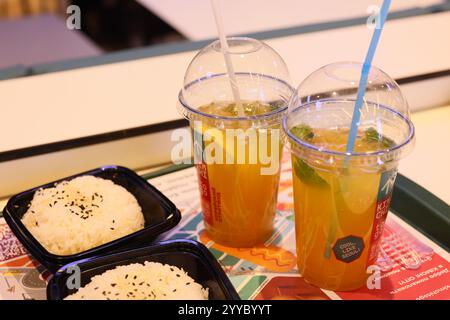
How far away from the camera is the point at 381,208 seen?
1.24 meters

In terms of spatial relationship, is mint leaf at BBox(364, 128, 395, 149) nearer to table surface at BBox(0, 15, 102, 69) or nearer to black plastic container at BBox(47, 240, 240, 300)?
black plastic container at BBox(47, 240, 240, 300)

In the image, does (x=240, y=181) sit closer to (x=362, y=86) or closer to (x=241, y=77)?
(x=241, y=77)

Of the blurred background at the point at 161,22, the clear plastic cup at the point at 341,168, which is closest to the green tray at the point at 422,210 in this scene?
the clear plastic cup at the point at 341,168

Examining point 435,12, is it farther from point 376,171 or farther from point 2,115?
point 2,115

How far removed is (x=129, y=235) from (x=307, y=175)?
47 centimetres

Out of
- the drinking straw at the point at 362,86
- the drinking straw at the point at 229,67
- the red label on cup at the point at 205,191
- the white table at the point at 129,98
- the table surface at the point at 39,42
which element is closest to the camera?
the drinking straw at the point at 362,86

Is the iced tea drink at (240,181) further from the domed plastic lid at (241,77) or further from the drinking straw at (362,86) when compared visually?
the drinking straw at (362,86)

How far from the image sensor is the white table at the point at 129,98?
1703 millimetres

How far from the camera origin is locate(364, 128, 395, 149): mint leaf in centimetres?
123

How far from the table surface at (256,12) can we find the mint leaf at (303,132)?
4.68 feet

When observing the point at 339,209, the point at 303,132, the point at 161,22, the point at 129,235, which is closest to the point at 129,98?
the point at 129,235

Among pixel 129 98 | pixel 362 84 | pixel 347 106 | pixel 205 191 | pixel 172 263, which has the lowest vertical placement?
pixel 172 263

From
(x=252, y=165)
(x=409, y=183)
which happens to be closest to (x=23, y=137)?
(x=252, y=165)

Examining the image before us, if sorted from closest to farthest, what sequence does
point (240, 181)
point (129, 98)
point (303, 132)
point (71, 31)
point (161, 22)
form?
point (303, 132) < point (240, 181) < point (129, 98) < point (161, 22) < point (71, 31)
